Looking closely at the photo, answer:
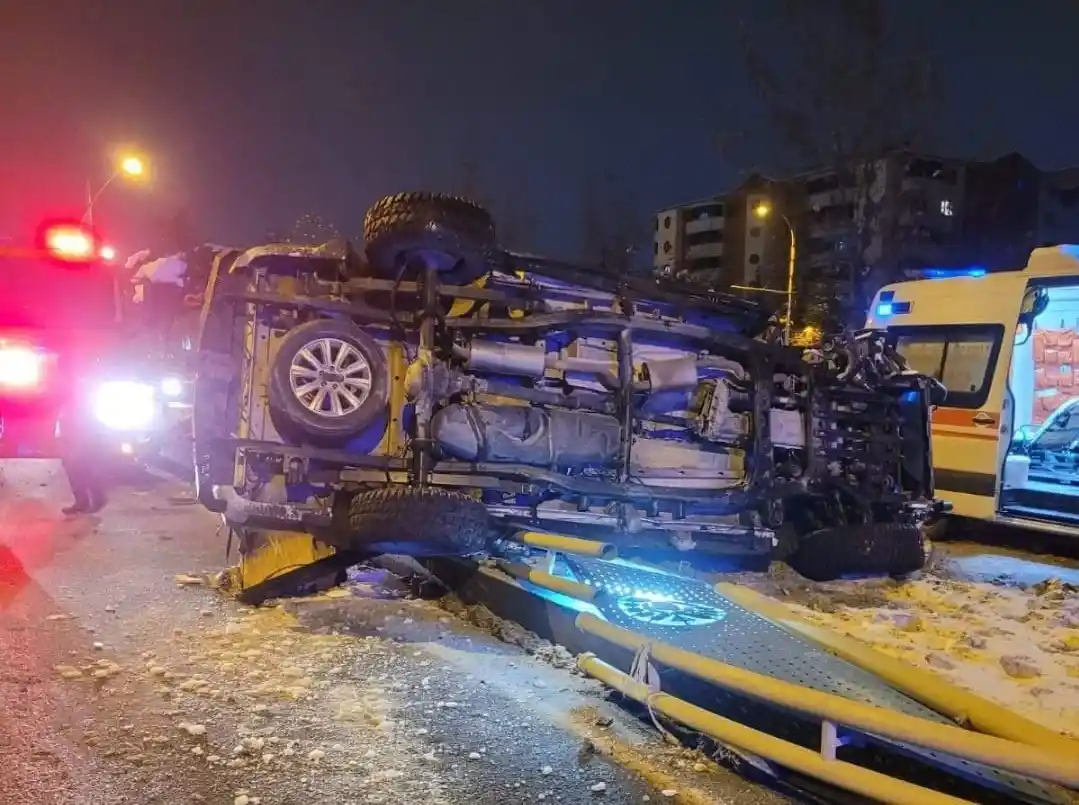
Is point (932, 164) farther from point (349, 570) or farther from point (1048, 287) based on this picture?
point (349, 570)

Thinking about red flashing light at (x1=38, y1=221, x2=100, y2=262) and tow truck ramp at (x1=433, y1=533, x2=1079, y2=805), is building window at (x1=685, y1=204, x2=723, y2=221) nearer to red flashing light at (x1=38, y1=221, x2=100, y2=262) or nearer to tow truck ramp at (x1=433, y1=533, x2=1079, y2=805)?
red flashing light at (x1=38, y1=221, x2=100, y2=262)

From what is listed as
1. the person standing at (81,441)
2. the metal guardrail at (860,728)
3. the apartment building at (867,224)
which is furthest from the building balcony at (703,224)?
the metal guardrail at (860,728)

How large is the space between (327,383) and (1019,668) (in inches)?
156

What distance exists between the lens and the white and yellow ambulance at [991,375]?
27.0 ft

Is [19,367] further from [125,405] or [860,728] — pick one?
[860,728]

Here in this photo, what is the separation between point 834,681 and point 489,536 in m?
2.29

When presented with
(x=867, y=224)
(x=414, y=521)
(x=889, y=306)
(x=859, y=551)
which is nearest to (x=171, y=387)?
(x=414, y=521)

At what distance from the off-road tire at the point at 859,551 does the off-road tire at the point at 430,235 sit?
10.3 feet

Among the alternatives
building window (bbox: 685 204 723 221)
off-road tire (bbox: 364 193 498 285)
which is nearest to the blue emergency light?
off-road tire (bbox: 364 193 498 285)

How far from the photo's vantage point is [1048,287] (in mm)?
8211

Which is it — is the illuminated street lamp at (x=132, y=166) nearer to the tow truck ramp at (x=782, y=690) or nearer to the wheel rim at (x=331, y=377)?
the wheel rim at (x=331, y=377)

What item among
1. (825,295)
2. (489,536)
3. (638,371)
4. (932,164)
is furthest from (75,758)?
(932,164)

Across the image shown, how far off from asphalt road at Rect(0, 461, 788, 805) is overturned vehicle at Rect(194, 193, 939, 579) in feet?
2.06

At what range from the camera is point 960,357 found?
8688 mm
